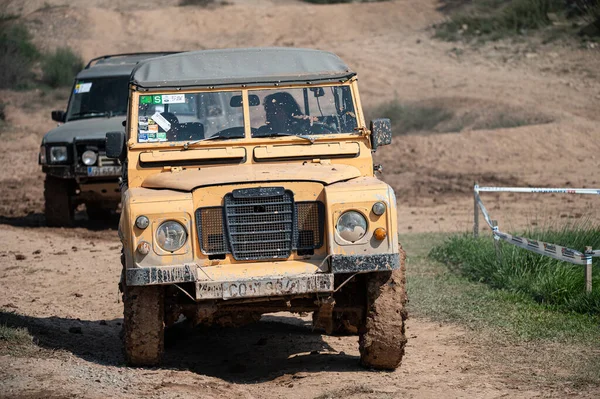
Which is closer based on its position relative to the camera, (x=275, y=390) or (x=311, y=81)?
(x=275, y=390)

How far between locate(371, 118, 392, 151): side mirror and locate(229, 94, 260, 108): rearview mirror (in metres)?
0.89

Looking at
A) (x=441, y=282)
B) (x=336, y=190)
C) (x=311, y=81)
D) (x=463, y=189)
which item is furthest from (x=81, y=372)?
(x=463, y=189)

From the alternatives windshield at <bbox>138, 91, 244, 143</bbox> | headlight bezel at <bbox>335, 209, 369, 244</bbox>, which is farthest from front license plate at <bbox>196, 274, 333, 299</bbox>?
windshield at <bbox>138, 91, 244, 143</bbox>

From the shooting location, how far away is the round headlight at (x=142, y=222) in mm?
6496

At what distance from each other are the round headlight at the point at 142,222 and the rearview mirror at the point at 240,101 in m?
1.46

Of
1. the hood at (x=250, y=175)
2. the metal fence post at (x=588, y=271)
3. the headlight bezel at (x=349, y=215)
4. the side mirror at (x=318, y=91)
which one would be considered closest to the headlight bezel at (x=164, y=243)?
the hood at (x=250, y=175)

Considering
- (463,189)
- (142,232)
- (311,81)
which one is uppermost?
(311,81)

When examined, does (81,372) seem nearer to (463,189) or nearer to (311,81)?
(311,81)

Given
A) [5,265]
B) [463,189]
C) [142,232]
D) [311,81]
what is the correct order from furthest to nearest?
1. [463,189]
2. [5,265]
3. [311,81]
4. [142,232]

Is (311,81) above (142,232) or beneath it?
above

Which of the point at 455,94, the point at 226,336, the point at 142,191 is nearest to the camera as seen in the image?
the point at 142,191

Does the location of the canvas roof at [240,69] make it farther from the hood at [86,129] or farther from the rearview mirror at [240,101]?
the hood at [86,129]

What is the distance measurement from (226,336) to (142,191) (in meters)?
2.15

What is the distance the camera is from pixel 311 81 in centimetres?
771
